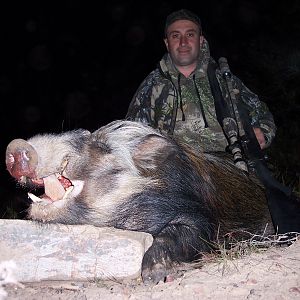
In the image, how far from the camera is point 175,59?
5.65 meters

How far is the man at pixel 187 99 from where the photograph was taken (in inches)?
211

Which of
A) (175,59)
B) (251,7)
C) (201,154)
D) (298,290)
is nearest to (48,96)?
(251,7)

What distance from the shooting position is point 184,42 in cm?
562

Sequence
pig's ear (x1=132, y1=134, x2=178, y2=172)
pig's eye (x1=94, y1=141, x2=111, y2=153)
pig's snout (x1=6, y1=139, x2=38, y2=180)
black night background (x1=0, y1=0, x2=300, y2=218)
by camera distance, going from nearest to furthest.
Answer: pig's snout (x1=6, y1=139, x2=38, y2=180) → pig's eye (x1=94, y1=141, x2=111, y2=153) → pig's ear (x1=132, y1=134, x2=178, y2=172) → black night background (x1=0, y1=0, x2=300, y2=218)

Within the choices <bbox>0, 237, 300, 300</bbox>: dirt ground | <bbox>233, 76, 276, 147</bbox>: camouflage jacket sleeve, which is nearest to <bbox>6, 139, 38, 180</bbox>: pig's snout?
<bbox>0, 237, 300, 300</bbox>: dirt ground

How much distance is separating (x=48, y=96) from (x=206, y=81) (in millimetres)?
8572

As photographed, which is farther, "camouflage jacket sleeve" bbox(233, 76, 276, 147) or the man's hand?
"camouflage jacket sleeve" bbox(233, 76, 276, 147)

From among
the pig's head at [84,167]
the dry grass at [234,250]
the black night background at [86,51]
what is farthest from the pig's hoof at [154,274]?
the black night background at [86,51]

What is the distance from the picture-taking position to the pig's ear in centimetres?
353

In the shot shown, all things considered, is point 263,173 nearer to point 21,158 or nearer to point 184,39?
point 21,158

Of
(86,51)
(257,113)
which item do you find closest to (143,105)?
(257,113)

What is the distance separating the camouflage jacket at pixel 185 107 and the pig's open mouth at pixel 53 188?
2320 mm

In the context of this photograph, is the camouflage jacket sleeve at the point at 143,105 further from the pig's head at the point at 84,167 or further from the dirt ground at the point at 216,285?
the dirt ground at the point at 216,285

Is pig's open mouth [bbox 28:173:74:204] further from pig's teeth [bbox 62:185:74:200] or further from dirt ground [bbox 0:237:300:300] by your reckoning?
dirt ground [bbox 0:237:300:300]
